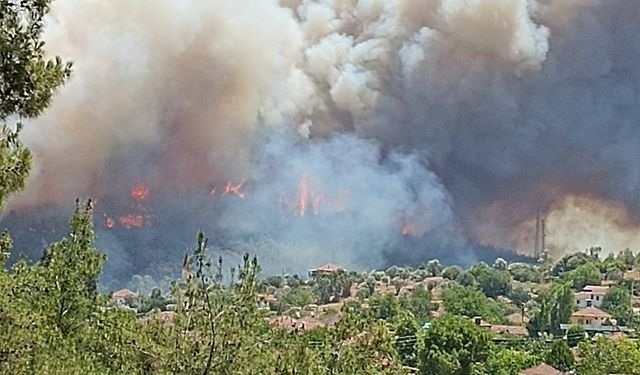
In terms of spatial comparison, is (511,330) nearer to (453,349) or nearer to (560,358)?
(560,358)

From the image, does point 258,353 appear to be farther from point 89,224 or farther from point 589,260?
point 589,260

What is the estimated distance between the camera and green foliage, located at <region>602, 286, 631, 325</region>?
21.6 meters

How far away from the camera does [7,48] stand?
216 cm

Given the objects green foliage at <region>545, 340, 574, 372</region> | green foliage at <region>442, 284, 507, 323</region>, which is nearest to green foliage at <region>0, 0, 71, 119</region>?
green foliage at <region>545, 340, 574, 372</region>

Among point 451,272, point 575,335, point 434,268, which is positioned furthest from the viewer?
point 434,268

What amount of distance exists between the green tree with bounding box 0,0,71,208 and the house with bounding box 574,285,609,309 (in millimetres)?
21229

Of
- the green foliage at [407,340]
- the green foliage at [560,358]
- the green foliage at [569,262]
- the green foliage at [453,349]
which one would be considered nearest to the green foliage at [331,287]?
the green foliage at [407,340]

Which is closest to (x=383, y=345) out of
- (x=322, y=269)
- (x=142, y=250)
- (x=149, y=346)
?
(x=149, y=346)

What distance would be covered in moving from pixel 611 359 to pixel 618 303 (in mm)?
11685

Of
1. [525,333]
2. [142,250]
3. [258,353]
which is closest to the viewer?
[258,353]

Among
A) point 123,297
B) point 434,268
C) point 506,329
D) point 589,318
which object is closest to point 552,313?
point 589,318

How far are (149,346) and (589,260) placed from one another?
2672cm

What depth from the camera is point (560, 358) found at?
13.5 meters

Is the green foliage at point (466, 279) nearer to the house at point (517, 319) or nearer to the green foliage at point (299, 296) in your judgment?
the house at point (517, 319)
